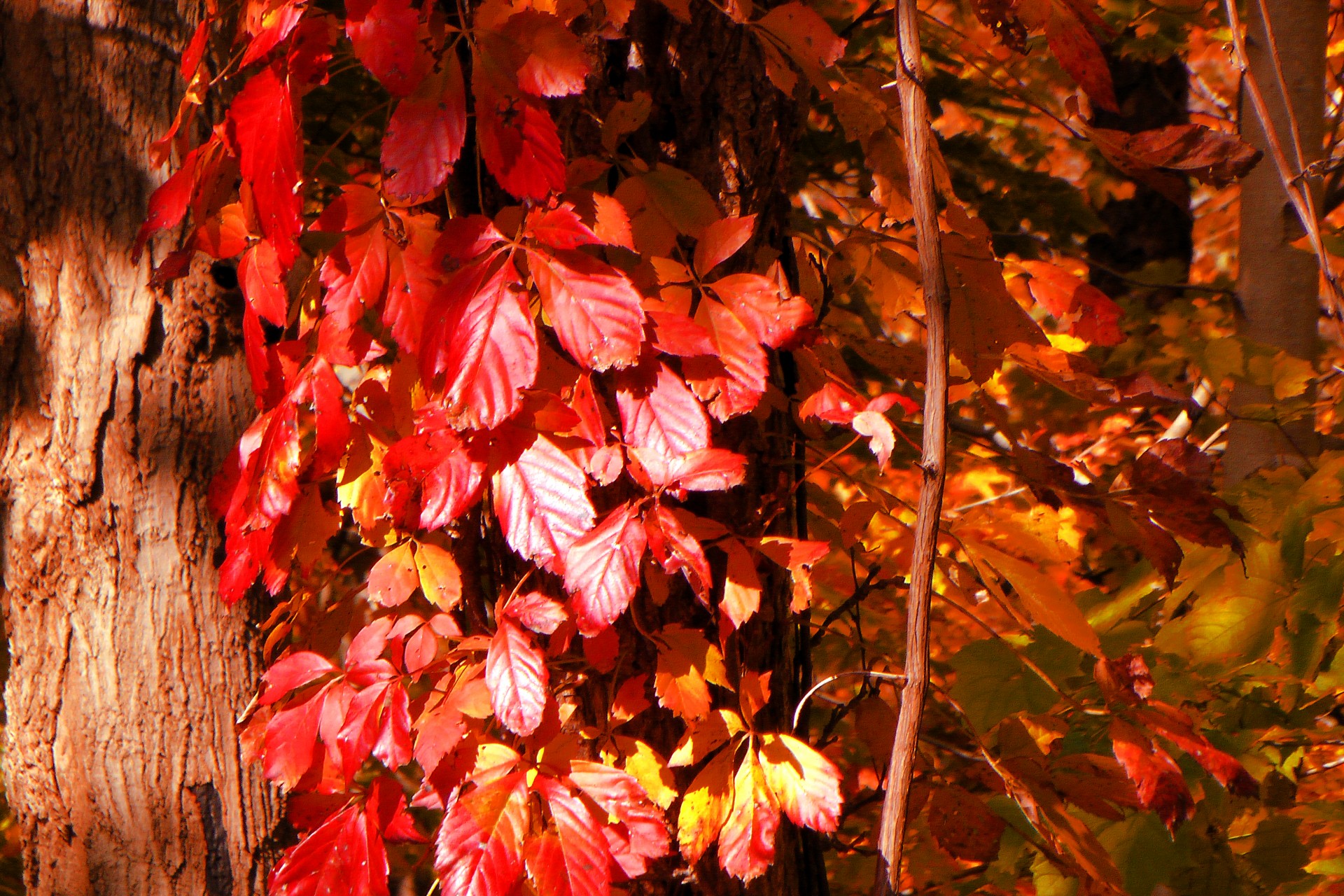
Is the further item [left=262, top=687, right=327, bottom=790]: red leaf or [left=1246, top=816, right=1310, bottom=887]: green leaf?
[left=1246, top=816, right=1310, bottom=887]: green leaf

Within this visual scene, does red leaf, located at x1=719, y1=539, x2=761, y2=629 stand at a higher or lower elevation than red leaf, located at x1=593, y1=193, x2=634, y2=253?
lower

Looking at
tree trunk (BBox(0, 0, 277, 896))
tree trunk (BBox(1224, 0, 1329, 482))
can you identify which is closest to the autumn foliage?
tree trunk (BBox(0, 0, 277, 896))

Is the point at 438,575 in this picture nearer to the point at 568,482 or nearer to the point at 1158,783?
the point at 568,482

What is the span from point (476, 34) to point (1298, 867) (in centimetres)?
170

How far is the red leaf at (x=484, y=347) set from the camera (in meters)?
0.78

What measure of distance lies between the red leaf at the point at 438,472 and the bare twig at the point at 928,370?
1.36ft

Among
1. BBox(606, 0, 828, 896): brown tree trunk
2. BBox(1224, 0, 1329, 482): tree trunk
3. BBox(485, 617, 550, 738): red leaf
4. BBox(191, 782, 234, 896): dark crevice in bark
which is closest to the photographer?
BBox(485, 617, 550, 738): red leaf

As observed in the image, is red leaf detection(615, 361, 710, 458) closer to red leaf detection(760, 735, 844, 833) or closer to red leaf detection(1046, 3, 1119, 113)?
red leaf detection(760, 735, 844, 833)

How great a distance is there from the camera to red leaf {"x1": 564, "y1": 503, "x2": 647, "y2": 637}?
0.84 meters

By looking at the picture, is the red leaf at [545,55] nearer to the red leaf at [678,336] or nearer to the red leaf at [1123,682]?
the red leaf at [678,336]

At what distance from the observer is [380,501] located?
106 centimetres

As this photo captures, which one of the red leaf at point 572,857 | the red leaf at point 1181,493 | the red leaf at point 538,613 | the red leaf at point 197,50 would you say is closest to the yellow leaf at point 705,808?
the red leaf at point 572,857

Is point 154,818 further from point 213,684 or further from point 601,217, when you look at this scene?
point 601,217

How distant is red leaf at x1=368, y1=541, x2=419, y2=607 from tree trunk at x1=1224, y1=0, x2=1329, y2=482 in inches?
71.3
